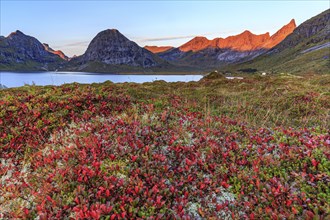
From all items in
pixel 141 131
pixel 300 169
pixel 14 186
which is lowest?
pixel 300 169

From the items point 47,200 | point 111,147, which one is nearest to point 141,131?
point 111,147

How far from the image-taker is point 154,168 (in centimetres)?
617

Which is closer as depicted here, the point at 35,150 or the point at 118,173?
the point at 118,173

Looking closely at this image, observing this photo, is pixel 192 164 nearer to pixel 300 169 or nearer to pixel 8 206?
pixel 300 169

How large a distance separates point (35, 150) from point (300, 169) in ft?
27.9

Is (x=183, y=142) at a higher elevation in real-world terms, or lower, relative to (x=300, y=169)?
higher

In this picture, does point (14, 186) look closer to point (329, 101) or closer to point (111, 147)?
point (111, 147)

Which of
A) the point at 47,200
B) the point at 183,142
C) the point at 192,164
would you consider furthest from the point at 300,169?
the point at 47,200

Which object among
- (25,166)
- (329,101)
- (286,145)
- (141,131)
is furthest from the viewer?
(329,101)

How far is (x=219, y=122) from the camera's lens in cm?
955

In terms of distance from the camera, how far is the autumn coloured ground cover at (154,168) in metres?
4.83

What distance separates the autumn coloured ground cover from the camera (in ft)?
15.9

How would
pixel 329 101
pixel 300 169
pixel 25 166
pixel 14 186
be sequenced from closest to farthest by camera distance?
pixel 14 186
pixel 300 169
pixel 25 166
pixel 329 101

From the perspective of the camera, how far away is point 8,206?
504 centimetres
